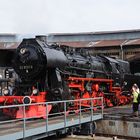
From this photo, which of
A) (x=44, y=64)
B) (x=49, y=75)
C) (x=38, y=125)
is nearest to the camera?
(x=38, y=125)

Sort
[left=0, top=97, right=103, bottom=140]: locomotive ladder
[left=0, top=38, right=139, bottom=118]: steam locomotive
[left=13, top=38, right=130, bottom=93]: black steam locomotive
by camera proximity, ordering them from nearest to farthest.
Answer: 1. [left=0, top=97, right=103, bottom=140]: locomotive ladder
2. [left=0, top=38, right=139, bottom=118]: steam locomotive
3. [left=13, top=38, right=130, bottom=93]: black steam locomotive

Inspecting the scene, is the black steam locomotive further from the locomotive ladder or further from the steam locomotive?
the locomotive ladder

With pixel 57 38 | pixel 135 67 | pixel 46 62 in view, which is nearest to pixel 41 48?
pixel 46 62

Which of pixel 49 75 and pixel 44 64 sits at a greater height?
pixel 44 64

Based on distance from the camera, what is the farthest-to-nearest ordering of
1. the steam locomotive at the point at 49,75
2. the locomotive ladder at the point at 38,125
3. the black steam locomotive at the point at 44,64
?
1. the black steam locomotive at the point at 44,64
2. the steam locomotive at the point at 49,75
3. the locomotive ladder at the point at 38,125

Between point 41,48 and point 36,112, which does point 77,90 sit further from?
point 36,112

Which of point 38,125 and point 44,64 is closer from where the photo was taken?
point 38,125

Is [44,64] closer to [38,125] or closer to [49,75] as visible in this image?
[49,75]

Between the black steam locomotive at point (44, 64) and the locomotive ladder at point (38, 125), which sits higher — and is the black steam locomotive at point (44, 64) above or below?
above

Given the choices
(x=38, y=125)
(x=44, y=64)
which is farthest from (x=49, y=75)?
(x=38, y=125)

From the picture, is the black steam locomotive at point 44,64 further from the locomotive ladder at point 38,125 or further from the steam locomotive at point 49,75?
the locomotive ladder at point 38,125

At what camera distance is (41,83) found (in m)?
16.2

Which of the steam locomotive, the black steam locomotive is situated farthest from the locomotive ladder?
the black steam locomotive

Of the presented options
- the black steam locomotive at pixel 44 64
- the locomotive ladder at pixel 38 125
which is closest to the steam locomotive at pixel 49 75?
the black steam locomotive at pixel 44 64
